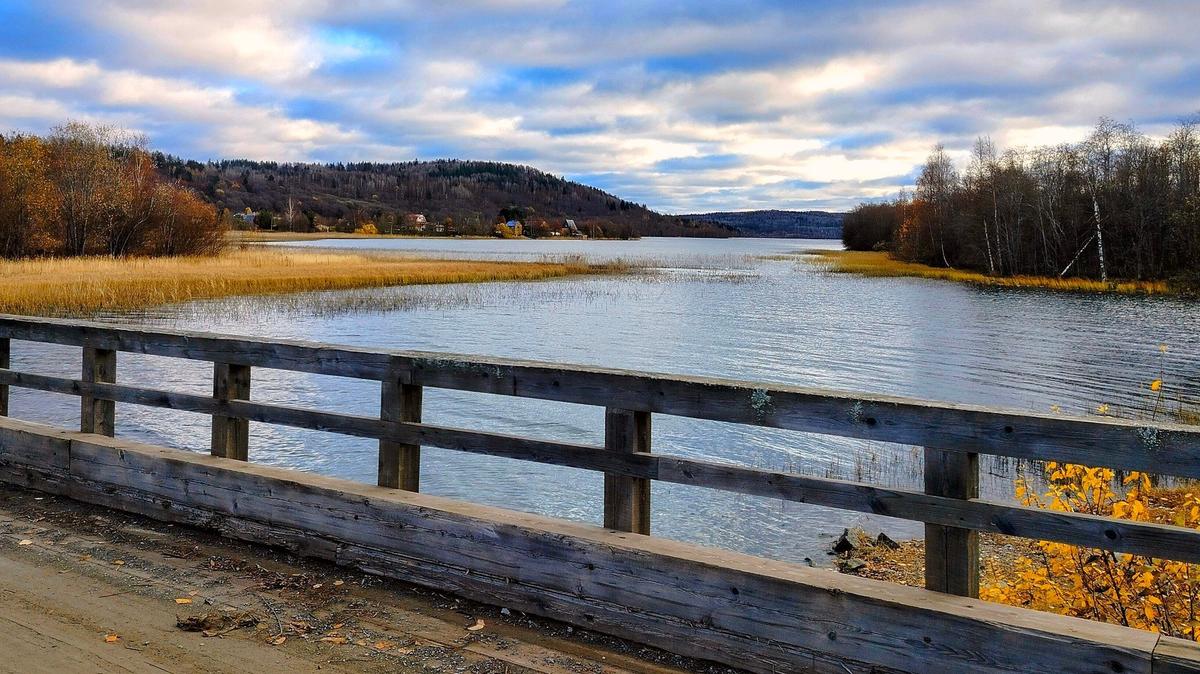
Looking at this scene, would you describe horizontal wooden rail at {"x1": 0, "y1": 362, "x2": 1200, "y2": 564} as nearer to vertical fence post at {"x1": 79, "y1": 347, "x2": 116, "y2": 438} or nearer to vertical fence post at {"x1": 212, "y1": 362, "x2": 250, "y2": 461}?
vertical fence post at {"x1": 212, "y1": 362, "x2": 250, "y2": 461}

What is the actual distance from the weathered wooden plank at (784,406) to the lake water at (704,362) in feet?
19.3

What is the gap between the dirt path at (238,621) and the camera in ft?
12.7

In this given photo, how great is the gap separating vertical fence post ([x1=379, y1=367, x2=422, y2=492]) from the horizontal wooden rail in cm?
7

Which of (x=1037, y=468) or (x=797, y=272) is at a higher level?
(x=797, y=272)

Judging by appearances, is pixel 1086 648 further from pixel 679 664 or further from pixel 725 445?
pixel 725 445

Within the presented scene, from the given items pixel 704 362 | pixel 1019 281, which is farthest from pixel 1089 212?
pixel 704 362

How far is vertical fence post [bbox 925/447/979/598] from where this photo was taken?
3.53 m

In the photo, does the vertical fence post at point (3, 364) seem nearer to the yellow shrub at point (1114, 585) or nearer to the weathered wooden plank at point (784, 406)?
the weathered wooden plank at point (784, 406)

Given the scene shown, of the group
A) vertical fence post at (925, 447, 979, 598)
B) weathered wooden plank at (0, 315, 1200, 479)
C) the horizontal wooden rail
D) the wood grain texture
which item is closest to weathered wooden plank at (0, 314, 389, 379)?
weathered wooden plank at (0, 315, 1200, 479)

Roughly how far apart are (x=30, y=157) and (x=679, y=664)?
5484 cm

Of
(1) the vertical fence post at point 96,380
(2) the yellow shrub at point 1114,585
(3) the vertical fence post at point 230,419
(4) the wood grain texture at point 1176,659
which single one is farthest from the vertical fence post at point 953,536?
(1) the vertical fence post at point 96,380

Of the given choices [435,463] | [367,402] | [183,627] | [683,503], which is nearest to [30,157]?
[367,402]

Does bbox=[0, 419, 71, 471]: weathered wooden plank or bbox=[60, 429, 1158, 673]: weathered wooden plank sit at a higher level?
bbox=[0, 419, 71, 471]: weathered wooden plank

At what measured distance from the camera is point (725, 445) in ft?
48.3
